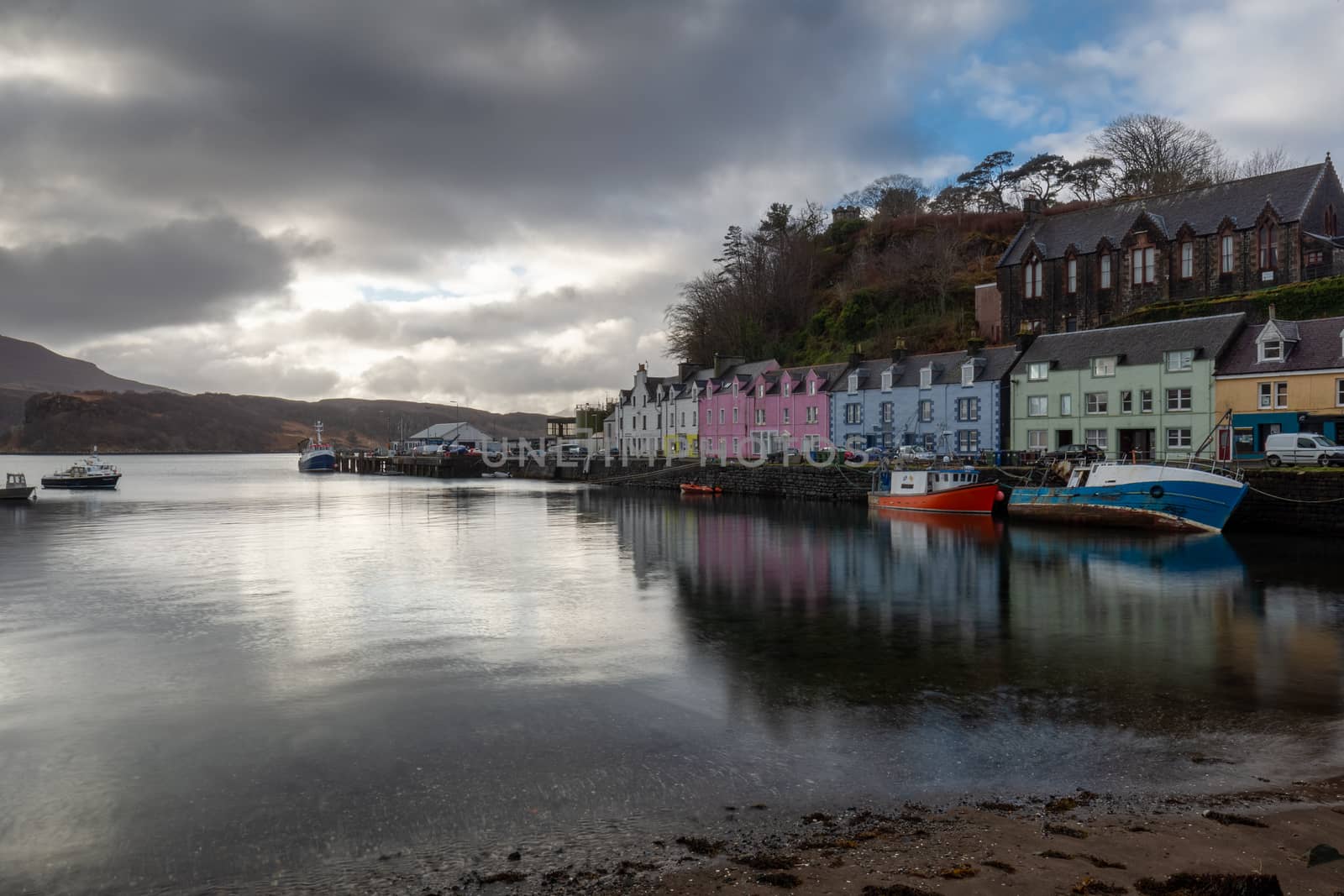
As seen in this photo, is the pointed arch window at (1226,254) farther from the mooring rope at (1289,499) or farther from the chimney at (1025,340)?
the mooring rope at (1289,499)

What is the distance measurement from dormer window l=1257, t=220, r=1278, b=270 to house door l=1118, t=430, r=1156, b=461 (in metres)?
13.1

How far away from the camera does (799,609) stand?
1886cm

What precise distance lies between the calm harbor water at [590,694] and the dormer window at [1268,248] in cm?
2918

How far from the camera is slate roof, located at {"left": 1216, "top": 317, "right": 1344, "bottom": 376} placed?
38031mm

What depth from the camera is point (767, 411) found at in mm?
69750

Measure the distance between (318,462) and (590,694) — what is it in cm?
13055

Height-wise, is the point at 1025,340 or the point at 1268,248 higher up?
the point at 1268,248

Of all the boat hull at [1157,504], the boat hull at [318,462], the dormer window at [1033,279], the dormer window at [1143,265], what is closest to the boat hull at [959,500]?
the boat hull at [1157,504]

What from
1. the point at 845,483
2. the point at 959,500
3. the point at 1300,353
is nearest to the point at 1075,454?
the point at 959,500

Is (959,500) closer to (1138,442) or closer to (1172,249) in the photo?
(1138,442)

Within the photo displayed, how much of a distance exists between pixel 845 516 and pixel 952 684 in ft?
102

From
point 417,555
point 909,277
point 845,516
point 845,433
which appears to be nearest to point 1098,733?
point 417,555

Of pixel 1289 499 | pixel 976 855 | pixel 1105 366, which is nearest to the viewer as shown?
pixel 976 855

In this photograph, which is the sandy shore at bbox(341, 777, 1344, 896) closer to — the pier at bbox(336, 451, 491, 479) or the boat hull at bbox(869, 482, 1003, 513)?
the boat hull at bbox(869, 482, 1003, 513)
